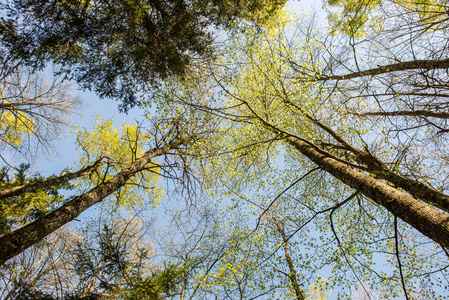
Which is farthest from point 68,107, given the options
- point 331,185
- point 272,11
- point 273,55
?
point 331,185

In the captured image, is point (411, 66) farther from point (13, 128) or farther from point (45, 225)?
point (13, 128)

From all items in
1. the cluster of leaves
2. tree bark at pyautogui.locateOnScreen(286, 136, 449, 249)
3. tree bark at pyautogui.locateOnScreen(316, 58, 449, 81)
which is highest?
tree bark at pyautogui.locateOnScreen(316, 58, 449, 81)

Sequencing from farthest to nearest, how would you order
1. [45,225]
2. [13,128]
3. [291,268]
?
[13,128]
[291,268]
[45,225]

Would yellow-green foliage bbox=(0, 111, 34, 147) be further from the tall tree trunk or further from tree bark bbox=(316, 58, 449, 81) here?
tree bark bbox=(316, 58, 449, 81)

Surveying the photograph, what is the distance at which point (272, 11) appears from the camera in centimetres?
692

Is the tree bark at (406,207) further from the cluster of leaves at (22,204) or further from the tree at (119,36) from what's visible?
the cluster of leaves at (22,204)

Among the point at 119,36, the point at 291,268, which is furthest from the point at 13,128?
the point at 291,268

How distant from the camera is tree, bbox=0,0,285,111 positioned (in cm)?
375

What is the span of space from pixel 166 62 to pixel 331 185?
736cm

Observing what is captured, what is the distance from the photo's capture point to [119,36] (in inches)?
192

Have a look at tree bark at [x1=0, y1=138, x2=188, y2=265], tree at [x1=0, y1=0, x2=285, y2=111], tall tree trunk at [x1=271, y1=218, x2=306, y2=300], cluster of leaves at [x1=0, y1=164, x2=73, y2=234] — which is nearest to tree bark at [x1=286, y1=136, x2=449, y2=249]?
tall tree trunk at [x1=271, y1=218, x2=306, y2=300]

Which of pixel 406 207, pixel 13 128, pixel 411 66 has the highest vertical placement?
pixel 13 128

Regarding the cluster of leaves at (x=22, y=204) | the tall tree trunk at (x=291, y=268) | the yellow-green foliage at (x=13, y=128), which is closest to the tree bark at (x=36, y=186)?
the cluster of leaves at (x=22, y=204)

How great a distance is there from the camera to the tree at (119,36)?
3749 millimetres
